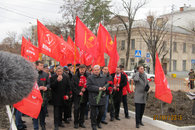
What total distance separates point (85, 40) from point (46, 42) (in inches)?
71.5

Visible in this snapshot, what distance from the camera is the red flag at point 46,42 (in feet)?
27.6

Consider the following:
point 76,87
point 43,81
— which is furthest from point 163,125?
point 43,81

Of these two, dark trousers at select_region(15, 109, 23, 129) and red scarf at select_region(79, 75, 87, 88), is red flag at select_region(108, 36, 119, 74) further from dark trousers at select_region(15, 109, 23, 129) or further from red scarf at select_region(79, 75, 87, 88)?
dark trousers at select_region(15, 109, 23, 129)

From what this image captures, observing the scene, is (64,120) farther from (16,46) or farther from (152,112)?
Answer: (16,46)

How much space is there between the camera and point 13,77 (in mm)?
1427

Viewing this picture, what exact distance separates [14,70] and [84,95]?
225 inches

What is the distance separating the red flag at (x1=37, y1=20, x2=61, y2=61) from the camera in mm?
8422

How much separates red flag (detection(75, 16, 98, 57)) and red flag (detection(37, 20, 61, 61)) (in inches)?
63.0

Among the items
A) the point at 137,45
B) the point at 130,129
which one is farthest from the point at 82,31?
the point at 137,45

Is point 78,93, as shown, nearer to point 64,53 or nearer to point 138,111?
point 138,111

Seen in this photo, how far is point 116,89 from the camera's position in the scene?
7.90m

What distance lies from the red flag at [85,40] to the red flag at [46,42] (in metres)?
1.60

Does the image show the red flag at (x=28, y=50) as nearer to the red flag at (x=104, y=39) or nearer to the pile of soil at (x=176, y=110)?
the red flag at (x=104, y=39)

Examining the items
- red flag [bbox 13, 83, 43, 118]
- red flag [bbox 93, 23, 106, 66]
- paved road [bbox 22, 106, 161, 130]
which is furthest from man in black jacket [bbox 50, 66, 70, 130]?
red flag [bbox 13, 83, 43, 118]
